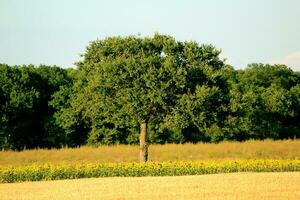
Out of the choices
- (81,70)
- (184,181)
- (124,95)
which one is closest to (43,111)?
(81,70)

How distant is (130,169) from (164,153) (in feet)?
48.2

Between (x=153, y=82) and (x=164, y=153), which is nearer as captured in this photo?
(x=153, y=82)

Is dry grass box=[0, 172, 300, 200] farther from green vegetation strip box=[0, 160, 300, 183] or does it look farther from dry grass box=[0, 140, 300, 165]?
dry grass box=[0, 140, 300, 165]

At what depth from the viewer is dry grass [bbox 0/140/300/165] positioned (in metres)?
54.2

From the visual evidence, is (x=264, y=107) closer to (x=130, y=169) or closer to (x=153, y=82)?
(x=153, y=82)

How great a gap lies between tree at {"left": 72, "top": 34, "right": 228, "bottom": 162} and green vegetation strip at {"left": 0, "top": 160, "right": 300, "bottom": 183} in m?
7.04

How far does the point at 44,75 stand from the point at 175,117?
3661 cm

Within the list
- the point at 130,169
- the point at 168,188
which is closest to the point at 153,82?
the point at 130,169

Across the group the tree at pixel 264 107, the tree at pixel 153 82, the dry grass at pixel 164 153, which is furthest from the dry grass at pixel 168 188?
the tree at pixel 264 107

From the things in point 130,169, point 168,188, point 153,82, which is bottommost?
point 168,188

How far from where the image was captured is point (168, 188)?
34.8m

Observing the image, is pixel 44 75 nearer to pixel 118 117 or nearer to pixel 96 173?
pixel 118 117

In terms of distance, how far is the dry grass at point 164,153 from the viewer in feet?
178

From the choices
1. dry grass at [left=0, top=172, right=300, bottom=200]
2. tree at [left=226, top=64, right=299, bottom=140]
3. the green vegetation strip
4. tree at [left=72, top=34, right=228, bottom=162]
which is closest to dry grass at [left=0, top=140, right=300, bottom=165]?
tree at [left=72, top=34, right=228, bottom=162]
